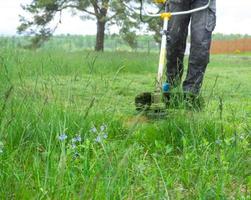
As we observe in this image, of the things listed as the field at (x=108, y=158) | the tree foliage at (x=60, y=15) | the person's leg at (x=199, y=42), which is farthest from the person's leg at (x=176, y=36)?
the tree foliage at (x=60, y=15)

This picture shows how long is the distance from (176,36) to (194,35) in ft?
0.73

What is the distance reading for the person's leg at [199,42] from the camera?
3.92 m

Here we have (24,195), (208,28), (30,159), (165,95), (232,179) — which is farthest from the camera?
(208,28)

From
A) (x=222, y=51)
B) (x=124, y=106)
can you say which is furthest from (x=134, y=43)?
(x=222, y=51)

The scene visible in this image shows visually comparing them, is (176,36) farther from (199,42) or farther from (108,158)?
(108,158)

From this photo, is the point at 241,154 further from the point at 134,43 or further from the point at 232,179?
the point at 134,43

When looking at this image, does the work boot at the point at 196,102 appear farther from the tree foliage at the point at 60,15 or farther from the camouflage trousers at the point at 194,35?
the tree foliage at the point at 60,15

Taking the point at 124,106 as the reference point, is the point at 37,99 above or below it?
above

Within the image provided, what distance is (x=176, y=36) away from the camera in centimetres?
413

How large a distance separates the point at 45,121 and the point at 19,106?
138 mm

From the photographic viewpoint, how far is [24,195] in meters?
1.45

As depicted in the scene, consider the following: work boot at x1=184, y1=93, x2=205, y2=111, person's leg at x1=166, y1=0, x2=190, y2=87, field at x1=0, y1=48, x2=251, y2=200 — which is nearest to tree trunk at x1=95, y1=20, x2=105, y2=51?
person's leg at x1=166, y1=0, x2=190, y2=87

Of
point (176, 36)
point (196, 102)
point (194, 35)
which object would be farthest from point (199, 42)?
point (196, 102)

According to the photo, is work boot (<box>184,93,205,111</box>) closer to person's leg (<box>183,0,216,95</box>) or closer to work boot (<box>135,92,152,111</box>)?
work boot (<box>135,92,152,111</box>)
